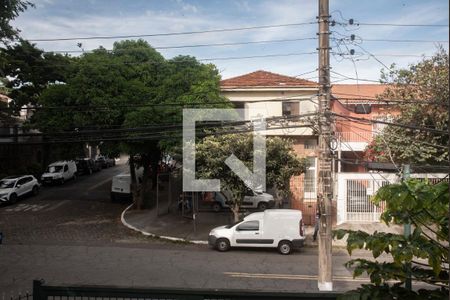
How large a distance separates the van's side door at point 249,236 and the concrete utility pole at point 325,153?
5.24 m

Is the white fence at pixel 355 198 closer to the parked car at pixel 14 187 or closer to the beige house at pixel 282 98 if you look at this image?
the beige house at pixel 282 98

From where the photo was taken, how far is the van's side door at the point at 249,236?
56.5 feet

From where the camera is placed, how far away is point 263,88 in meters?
24.2

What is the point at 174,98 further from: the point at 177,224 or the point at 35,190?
the point at 35,190

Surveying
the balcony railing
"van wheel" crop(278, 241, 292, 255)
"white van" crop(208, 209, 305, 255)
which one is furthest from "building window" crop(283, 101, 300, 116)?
"van wheel" crop(278, 241, 292, 255)

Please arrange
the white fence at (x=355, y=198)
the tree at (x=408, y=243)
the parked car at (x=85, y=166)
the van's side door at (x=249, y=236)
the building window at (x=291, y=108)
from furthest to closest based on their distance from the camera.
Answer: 1. the parked car at (x=85, y=166)
2. the building window at (x=291, y=108)
3. the white fence at (x=355, y=198)
4. the van's side door at (x=249, y=236)
5. the tree at (x=408, y=243)

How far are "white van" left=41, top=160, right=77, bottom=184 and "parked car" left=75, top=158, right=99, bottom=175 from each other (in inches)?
87.3

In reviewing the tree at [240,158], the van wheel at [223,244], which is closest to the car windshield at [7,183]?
the tree at [240,158]

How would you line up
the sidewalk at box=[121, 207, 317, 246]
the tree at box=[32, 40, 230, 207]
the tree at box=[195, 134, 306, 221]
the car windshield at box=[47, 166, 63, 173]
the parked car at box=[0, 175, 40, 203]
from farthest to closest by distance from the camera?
1. the car windshield at box=[47, 166, 63, 173]
2. the parked car at box=[0, 175, 40, 203]
3. the tree at box=[32, 40, 230, 207]
4. the sidewalk at box=[121, 207, 317, 246]
5. the tree at box=[195, 134, 306, 221]

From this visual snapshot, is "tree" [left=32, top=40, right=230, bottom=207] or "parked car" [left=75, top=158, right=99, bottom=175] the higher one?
"tree" [left=32, top=40, right=230, bottom=207]

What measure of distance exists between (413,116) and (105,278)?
46.4ft

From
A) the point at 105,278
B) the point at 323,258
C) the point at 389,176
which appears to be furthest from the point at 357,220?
the point at 105,278

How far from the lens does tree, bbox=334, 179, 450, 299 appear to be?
329 cm

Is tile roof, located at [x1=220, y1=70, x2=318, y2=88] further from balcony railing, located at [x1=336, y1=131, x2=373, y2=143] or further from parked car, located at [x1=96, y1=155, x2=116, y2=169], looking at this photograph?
parked car, located at [x1=96, y1=155, x2=116, y2=169]
